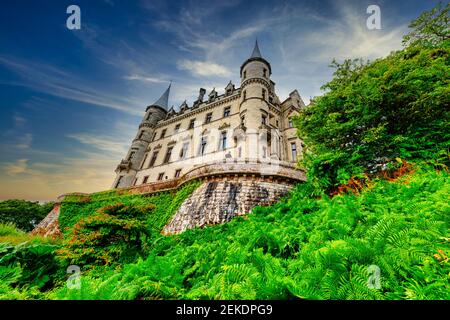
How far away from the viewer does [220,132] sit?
24.6 meters

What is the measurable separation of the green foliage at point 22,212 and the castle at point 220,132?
1989 cm

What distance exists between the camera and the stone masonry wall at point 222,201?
1039cm

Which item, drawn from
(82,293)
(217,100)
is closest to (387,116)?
(82,293)

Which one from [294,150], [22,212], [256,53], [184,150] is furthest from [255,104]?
[22,212]

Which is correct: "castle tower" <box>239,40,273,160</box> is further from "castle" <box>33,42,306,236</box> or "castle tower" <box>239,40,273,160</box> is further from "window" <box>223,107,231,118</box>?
"window" <box>223,107,231,118</box>

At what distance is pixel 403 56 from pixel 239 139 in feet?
46.3

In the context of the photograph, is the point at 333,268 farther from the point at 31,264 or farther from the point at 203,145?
the point at 203,145

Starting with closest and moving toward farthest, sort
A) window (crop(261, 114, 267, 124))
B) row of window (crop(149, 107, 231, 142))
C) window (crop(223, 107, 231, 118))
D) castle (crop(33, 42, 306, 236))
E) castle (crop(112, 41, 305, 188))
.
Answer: castle (crop(33, 42, 306, 236)) < castle (crop(112, 41, 305, 188)) < window (crop(261, 114, 267, 124)) < window (crop(223, 107, 231, 118)) < row of window (crop(149, 107, 231, 142))

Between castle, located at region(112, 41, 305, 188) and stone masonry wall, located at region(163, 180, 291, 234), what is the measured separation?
564 centimetres

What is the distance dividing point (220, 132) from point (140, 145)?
15.2 m

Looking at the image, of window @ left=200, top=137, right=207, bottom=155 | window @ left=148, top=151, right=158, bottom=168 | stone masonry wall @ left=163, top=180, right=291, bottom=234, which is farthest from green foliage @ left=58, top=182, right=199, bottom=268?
window @ left=148, top=151, right=158, bottom=168

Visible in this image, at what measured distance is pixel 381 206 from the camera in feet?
13.8

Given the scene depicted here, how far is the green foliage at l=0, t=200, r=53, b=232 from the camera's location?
108 feet

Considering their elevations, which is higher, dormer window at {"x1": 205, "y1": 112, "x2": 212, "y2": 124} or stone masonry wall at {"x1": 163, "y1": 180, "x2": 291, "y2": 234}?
dormer window at {"x1": 205, "y1": 112, "x2": 212, "y2": 124}
